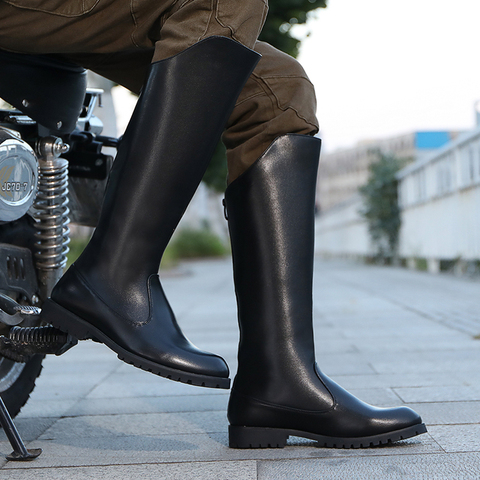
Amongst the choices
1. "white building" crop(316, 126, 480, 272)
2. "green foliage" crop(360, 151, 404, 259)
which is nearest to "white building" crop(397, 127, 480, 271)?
"white building" crop(316, 126, 480, 272)

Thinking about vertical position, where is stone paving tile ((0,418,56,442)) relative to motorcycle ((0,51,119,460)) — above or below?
below

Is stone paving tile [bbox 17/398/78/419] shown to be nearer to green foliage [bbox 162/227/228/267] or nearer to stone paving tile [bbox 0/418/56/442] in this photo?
stone paving tile [bbox 0/418/56/442]

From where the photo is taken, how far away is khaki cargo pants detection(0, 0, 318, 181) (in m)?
1.24

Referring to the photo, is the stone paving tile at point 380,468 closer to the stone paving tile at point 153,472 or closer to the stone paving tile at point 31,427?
the stone paving tile at point 153,472

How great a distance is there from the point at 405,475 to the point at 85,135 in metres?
1.21

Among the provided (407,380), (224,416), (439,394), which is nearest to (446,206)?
(407,380)

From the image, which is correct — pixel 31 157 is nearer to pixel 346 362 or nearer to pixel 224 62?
pixel 224 62

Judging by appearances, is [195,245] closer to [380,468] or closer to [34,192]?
[34,192]

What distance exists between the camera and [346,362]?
276 cm

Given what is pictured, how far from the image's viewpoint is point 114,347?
1217 millimetres

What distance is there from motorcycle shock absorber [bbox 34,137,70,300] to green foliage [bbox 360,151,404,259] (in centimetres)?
1249

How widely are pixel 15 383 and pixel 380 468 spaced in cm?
99

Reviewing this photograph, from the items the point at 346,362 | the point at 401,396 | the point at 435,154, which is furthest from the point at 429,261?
the point at 401,396

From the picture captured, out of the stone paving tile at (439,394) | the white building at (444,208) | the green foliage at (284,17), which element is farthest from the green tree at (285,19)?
the stone paving tile at (439,394)
